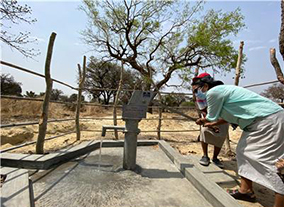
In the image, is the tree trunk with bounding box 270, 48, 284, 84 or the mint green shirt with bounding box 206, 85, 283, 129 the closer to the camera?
the mint green shirt with bounding box 206, 85, 283, 129

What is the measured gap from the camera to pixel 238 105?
161 cm

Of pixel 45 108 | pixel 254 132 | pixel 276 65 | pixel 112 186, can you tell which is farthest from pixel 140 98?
pixel 276 65

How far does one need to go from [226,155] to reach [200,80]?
2.37 meters

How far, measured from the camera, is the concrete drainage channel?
1.42 meters

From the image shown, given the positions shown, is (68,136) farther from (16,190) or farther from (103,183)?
(16,190)

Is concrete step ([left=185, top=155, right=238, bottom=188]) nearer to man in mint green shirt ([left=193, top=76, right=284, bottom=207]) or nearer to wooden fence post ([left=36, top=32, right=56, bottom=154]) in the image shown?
man in mint green shirt ([left=193, top=76, right=284, bottom=207])

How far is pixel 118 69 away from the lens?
1942cm

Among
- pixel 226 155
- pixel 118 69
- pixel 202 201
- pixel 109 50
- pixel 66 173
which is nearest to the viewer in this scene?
pixel 202 201

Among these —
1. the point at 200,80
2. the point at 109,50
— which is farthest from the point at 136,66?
the point at 200,80

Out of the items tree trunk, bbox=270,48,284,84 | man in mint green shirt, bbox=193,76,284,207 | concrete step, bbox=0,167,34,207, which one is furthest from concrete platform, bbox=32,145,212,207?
tree trunk, bbox=270,48,284,84

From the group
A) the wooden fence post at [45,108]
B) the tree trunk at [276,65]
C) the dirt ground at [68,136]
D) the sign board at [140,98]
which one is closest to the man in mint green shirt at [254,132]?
the dirt ground at [68,136]

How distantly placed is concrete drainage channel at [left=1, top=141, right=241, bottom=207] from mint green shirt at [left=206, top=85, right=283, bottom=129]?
68 centimetres

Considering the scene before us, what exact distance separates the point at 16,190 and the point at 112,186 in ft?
2.60

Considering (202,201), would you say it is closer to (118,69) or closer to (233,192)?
(233,192)
